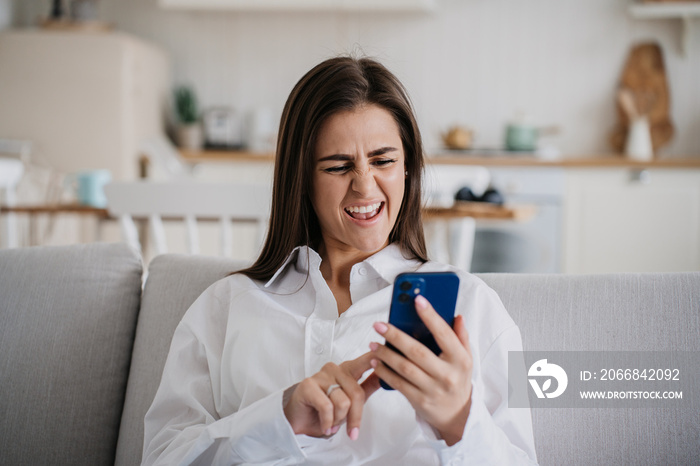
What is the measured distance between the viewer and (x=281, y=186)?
1.19 metres

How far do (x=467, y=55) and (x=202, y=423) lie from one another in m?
3.93

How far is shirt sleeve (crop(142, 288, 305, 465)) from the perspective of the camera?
91cm

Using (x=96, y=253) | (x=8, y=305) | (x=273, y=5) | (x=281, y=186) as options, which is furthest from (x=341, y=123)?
(x=273, y=5)

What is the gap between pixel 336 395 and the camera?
0.83 meters

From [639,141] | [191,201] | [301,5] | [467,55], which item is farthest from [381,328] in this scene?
[467,55]

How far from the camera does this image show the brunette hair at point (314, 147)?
3.73ft

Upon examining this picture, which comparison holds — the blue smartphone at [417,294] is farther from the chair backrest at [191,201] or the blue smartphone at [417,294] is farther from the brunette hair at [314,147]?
the chair backrest at [191,201]

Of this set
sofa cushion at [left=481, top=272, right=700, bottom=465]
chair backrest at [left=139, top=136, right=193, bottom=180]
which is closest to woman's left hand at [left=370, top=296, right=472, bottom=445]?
sofa cushion at [left=481, top=272, right=700, bottom=465]

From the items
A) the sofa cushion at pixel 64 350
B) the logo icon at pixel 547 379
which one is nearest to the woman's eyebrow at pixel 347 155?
the logo icon at pixel 547 379

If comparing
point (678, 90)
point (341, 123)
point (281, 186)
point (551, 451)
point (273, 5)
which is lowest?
point (551, 451)

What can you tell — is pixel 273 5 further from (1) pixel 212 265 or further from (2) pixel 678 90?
(1) pixel 212 265

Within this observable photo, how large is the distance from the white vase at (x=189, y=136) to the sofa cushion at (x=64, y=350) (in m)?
3.23

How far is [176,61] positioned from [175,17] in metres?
0.29

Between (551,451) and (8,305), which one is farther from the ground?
(8,305)
